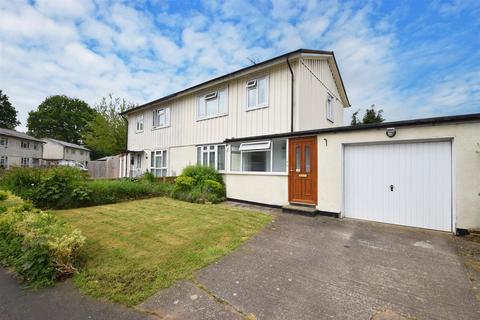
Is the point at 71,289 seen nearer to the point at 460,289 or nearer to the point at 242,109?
the point at 460,289

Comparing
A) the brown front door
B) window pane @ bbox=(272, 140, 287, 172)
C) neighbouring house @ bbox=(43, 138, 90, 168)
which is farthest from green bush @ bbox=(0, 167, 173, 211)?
neighbouring house @ bbox=(43, 138, 90, 168)

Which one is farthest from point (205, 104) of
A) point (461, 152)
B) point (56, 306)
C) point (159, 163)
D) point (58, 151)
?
point (58, 151)

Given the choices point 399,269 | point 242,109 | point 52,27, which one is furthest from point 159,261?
point 52,27

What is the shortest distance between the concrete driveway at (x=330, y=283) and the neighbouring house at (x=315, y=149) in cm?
132

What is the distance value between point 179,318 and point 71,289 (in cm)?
181

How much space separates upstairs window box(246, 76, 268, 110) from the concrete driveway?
7.06m

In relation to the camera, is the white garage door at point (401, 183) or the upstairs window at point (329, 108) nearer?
the white garage door at point (401, 183)

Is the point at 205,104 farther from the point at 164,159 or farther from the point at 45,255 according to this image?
the point at 45,255

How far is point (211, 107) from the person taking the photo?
12.9 metres

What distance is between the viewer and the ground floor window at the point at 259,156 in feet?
28.6

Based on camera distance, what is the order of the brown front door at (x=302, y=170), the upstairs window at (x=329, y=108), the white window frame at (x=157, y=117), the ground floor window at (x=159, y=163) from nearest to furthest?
the brown front door at (x=302, y=170), the upstairs window at (x=329, y=108), the white window frame at (x=157, y=117), the ground floor window at (x=159, y=163)

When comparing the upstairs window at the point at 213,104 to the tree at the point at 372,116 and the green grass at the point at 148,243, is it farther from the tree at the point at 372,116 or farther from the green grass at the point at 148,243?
the tree at the point at 372,116

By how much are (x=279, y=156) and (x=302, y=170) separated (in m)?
1.25

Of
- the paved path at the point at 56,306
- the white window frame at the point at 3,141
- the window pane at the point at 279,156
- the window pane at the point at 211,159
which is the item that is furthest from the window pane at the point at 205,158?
the white window frame at the point at 3,141
